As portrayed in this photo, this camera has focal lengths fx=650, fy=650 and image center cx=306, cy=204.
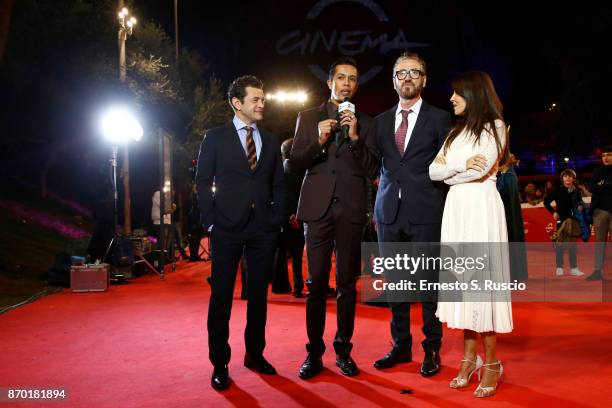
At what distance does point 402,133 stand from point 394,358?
5.51ft

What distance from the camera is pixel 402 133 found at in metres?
4.87

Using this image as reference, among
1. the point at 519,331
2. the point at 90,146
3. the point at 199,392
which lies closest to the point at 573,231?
the point at 519,331

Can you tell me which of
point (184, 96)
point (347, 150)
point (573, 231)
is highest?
point (184, 96)

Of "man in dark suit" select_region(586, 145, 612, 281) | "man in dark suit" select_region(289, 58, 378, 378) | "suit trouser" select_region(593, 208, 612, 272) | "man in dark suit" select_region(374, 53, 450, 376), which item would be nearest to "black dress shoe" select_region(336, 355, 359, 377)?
"man in dark suit" select_region(289, 58, 378, 378)

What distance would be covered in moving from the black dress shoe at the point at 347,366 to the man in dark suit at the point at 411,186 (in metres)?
0.24

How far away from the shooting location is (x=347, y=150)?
4.77 metres

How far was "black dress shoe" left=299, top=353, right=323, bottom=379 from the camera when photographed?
15.0 ft

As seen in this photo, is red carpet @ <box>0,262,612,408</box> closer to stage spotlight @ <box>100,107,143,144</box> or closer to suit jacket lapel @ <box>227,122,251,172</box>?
suit jacket lapel @ <box>227,122,251,172</box>

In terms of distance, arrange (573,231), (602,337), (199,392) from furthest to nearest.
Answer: (573,231)
(602,337)
(199,392)

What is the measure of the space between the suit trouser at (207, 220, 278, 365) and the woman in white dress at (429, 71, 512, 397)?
130 centimetres

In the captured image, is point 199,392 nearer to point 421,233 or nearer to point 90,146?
point 421,233

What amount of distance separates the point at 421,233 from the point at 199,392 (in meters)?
1.91

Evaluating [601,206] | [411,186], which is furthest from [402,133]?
[601,206]
